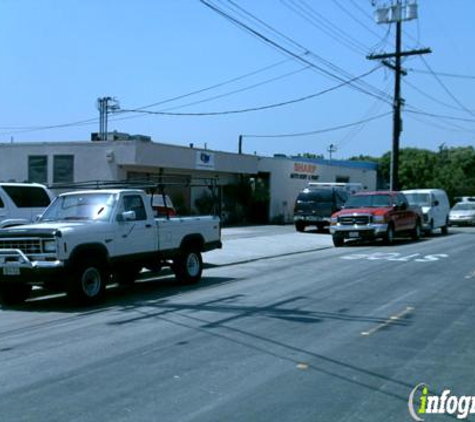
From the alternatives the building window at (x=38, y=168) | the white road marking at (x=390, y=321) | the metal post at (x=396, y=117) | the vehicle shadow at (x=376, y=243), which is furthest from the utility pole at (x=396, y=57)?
the white road marking at (x=390, y=321)

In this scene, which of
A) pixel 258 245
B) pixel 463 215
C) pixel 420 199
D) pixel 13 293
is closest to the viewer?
pixel 13 293

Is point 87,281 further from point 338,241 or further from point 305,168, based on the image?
point 305,168

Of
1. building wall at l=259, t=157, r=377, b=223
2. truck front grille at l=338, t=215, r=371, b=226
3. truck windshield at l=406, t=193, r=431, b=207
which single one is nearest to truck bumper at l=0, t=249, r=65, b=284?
truck front grille at l=338, t=215, r=371, b=226

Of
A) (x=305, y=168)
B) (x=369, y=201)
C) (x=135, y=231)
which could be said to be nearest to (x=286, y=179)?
(x=305, y=168)

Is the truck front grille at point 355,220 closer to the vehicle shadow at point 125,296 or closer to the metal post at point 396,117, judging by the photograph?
the vehicle shadow at point 125,296

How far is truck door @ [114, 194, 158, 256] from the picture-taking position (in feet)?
40.3

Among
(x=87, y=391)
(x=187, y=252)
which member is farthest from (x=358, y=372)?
(x=187, y=252)

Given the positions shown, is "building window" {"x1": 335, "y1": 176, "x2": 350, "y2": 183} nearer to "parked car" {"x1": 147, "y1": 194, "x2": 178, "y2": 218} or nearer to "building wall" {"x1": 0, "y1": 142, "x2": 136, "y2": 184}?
"building wall" {"x1": 0, "y1": 142, "x2": 136, "y2": 184}

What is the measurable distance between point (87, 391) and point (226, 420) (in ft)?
4.99

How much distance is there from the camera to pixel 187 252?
14.4 m

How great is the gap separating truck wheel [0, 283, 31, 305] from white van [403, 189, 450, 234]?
850 inches

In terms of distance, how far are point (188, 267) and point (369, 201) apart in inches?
516

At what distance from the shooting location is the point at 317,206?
1276 inches

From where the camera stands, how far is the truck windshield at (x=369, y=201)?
25.6 metres
